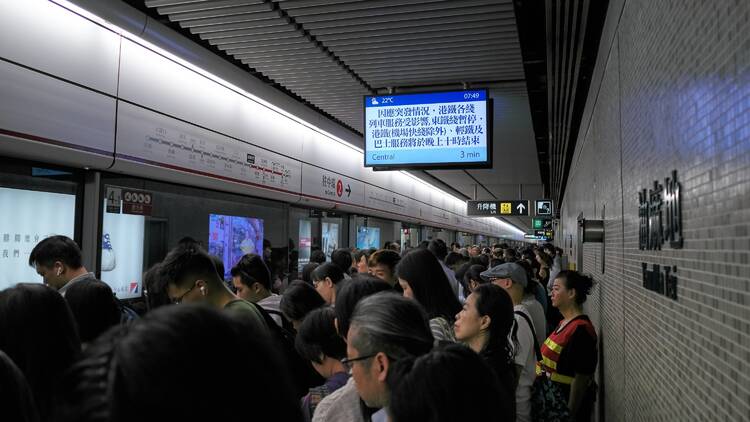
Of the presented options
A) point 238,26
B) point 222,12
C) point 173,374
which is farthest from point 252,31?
point 173,374

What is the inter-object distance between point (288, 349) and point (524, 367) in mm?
1210

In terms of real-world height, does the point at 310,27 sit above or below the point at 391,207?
above

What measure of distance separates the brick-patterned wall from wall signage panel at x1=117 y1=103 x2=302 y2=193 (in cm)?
378

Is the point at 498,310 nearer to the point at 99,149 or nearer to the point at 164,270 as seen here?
the point at 164,270

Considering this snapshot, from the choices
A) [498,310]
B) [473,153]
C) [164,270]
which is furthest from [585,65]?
[164,270]

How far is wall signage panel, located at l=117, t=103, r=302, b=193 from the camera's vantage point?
4.80 meters

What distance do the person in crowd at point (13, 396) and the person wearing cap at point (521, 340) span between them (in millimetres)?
1807

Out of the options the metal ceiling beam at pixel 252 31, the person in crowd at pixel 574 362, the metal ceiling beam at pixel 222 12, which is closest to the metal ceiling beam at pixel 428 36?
the metal ceiling beam at pixel 252 31

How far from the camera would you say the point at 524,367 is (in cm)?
261

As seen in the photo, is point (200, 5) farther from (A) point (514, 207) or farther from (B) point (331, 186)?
(A) point (514, 207)

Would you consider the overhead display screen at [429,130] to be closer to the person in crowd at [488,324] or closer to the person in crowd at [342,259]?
the person in crowd at [342,259]

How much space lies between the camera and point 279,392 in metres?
0.79

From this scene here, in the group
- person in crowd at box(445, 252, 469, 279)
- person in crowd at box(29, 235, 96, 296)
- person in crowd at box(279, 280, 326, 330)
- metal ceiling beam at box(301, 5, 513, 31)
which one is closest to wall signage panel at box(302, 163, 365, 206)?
person in crowd at box(445, 252, 469, 279)

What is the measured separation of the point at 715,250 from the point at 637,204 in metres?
1.35
